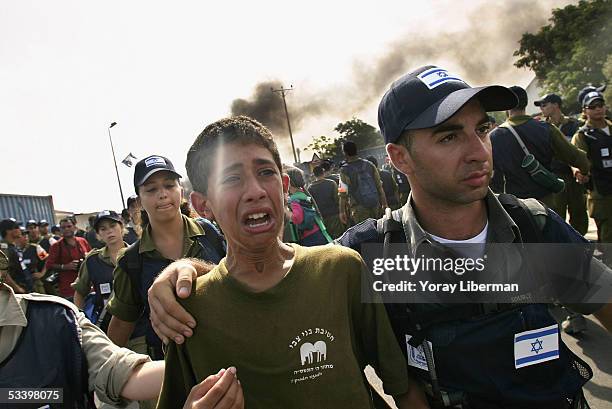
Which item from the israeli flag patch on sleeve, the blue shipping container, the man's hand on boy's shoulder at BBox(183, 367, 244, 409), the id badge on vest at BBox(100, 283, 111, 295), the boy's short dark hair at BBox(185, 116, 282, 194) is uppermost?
the blue shipping container

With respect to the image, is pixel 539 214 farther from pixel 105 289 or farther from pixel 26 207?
pixel 26 207

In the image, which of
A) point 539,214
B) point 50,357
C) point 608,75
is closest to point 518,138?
point 539,214

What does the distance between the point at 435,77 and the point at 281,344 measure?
1.05m

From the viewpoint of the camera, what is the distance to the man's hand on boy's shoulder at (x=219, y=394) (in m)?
1.14

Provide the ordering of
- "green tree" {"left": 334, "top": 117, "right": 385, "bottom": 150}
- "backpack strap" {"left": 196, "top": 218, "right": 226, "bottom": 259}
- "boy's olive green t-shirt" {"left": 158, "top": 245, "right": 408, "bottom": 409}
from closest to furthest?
"boy's olive green t-shirt" {"left": 158, "top": 245, "right": 408, "bottom": 409}, "backpack strap" {"left": 196, "top": 218, "right": 226, "bottom": 259}, "green tree" {"left": 334, "top": 117, "right": 385, "bottom": 150}

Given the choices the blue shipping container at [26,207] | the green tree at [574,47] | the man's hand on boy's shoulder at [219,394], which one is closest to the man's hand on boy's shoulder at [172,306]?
the man's hand on boy's shoulder at [219,394]

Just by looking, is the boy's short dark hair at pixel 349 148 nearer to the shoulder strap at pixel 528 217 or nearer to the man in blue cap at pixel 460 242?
the man in blue cap at pixel 460 242

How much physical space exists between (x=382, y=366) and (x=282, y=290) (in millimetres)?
418

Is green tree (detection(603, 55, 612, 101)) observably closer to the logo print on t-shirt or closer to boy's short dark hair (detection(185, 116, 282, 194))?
boy's short dark hair (detection(185, 116, 282, 194))

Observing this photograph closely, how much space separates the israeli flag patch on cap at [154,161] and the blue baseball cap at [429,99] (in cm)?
178

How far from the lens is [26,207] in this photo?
80.4 feet

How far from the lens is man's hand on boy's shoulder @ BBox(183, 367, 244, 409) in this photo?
1.14 meters

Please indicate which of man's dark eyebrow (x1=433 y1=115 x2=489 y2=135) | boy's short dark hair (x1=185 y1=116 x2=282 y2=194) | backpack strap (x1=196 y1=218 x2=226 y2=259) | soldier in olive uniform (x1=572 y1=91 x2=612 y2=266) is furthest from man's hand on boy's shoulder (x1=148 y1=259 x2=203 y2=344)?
soldier in olive uniform (x1=572 y1=91 x2=612 y2=266)

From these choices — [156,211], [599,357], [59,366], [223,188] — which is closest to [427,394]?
[223,188]
